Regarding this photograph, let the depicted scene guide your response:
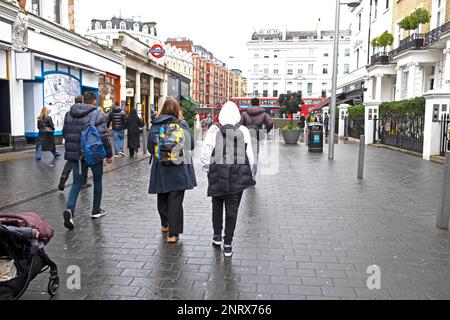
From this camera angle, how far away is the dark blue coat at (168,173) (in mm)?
5102

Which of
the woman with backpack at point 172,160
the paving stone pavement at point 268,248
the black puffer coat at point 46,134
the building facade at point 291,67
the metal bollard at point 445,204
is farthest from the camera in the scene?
the building facade at point 291,67

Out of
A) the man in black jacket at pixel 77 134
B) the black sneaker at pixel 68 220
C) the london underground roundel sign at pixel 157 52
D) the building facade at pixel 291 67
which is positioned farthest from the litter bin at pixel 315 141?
the building facade at pixel 291 67

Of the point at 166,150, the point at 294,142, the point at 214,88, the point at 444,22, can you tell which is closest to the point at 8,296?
the point at 166,150

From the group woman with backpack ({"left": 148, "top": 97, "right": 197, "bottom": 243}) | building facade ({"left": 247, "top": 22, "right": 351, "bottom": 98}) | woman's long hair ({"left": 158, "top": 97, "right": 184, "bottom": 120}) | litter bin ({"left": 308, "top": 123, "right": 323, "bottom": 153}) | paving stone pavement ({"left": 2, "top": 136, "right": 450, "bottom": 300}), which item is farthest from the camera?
building facade ({"left": 247, "top": 22, "right": 351, "bottom": 98})

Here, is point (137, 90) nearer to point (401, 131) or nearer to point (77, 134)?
point (401, 131)

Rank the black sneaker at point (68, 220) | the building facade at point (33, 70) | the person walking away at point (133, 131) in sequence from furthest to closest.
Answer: the building facade at point (33, 70)
the person walking away at point (133, 131)
the black sneaker at point (68, 220)

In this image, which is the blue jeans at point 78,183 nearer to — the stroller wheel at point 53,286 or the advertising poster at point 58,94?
the stroller wheel at point 53,286

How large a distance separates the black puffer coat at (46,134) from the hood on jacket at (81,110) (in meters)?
7.26

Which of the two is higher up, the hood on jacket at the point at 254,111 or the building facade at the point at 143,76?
the building facade at the point at 143,76

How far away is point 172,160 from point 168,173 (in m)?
0.18

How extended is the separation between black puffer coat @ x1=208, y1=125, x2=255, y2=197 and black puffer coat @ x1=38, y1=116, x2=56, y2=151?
9.34m

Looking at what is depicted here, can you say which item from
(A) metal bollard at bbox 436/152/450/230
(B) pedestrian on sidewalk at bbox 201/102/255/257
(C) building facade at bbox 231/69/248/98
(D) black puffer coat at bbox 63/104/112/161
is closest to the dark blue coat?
(B) pedestrian on sidewalk at bbox 201/102/255/257

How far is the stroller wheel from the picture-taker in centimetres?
362

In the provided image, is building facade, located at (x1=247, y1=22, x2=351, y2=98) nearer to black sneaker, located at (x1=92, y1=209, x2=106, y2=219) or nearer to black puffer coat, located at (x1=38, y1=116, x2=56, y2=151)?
black puffer coat, located at (x1=38, y1=116, x2=56, y2=151)
